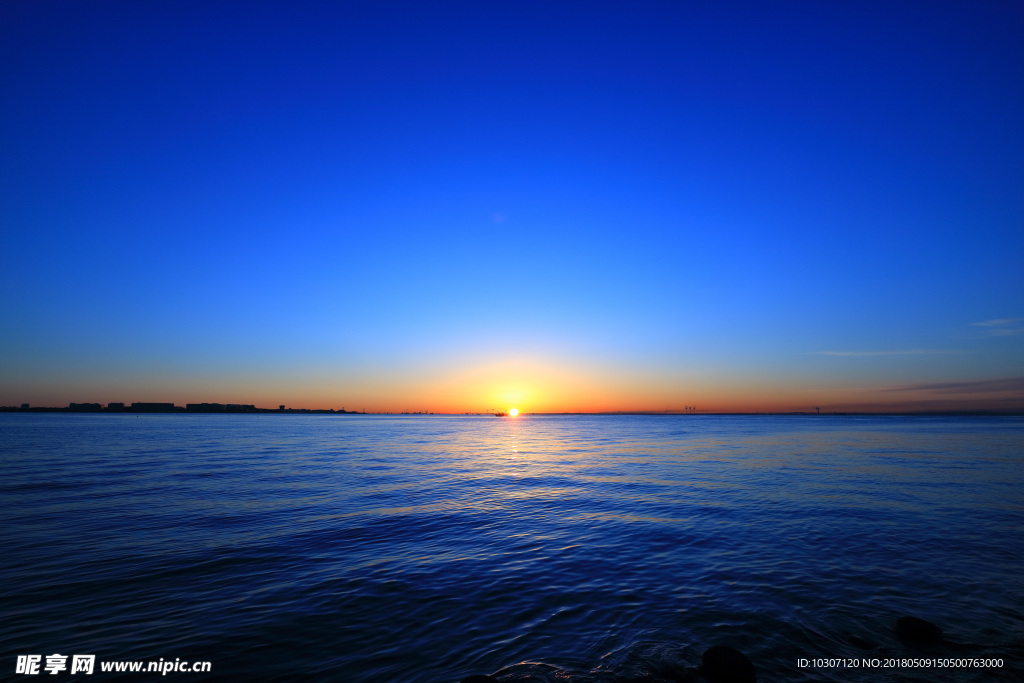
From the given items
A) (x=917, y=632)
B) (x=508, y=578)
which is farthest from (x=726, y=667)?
(x=508, y=578)

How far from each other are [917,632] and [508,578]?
974 centimetres

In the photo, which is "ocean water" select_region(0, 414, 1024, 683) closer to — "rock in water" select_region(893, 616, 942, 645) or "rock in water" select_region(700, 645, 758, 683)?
"rock in water" select_region(893, 616, 942, 645)

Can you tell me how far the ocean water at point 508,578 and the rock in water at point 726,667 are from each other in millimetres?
434

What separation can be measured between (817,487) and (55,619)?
122 feet

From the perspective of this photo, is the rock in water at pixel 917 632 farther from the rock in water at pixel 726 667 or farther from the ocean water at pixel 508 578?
the rock in water at pixel 726 667

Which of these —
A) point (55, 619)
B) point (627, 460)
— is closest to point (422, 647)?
point (55, 619)

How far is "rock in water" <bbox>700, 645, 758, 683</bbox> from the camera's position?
26.7ft

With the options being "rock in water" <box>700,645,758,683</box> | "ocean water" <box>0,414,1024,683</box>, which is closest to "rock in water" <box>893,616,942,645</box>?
"ocean water" <box>0,414,1024,683</box>

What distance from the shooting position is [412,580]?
1352cm

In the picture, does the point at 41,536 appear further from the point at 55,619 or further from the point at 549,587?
the point at 549,587

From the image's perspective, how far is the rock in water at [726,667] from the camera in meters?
8.15

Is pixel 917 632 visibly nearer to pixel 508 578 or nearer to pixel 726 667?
pixel 726 667

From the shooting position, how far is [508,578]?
44.9ft

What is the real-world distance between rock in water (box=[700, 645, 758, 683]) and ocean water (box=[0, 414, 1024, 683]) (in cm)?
43
